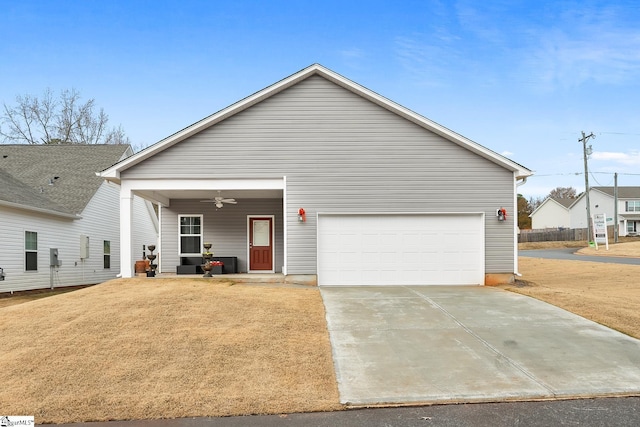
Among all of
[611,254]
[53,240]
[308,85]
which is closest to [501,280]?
[308,85]

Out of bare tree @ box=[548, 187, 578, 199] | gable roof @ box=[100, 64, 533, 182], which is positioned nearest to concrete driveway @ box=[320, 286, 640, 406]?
gable roof @ box=[100, 64, 533, 182]

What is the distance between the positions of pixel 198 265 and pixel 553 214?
64.8m

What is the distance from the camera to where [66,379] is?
6.14m

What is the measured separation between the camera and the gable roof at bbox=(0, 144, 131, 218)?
18.3 m

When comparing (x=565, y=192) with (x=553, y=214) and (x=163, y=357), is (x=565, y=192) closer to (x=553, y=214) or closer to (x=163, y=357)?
(x=553, y=214)

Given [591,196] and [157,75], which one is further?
[591,196]

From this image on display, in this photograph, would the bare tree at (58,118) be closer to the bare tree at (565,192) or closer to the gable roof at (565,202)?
the gable roof at (565,202)

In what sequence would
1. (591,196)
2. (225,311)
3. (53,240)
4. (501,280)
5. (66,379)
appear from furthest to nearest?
1. (591,196)
2. (53,240)
3. (501,280)
4. (225,311)
5. (66,379)

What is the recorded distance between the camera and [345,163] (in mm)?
14141

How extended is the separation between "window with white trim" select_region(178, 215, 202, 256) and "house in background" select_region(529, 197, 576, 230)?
6090 cm

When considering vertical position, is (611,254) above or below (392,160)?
below

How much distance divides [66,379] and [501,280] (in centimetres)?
→ 1186

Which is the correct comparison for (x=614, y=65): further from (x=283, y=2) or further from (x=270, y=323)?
(x=270, y=323)

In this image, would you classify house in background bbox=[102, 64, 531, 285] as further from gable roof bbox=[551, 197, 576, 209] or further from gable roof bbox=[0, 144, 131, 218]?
gable roof bbox=[551, 197, 576, 209]
